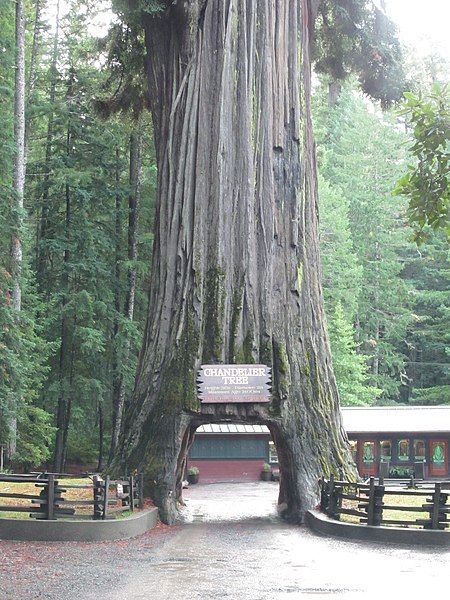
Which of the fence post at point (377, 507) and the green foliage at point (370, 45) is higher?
the green foliage at point (370, 45)

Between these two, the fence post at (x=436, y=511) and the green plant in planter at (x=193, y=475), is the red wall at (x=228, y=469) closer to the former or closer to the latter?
the green plant in planter at (x=193, y=475)

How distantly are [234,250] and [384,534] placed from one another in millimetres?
6144

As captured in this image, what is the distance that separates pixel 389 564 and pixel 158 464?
5926mm

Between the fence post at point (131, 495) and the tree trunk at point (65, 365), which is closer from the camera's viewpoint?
the fence post at point (131, 495)

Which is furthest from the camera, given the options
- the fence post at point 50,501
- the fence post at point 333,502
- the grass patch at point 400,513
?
the fence post at point 333,502

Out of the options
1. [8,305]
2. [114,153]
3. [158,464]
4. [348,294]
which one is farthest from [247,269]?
[348,294]

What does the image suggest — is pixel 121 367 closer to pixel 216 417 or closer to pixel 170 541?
pixel 216 417

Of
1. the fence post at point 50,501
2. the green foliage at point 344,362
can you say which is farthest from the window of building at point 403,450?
the fence post at point 50,501

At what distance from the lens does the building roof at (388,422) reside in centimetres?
2842

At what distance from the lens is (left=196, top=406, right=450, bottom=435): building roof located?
2842cm

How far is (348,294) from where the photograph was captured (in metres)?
40.0

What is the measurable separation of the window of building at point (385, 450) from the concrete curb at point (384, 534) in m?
15.7

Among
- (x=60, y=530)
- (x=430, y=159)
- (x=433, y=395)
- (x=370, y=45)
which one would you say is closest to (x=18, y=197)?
(x=370, y=45)

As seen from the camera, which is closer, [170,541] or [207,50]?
[170,541]
